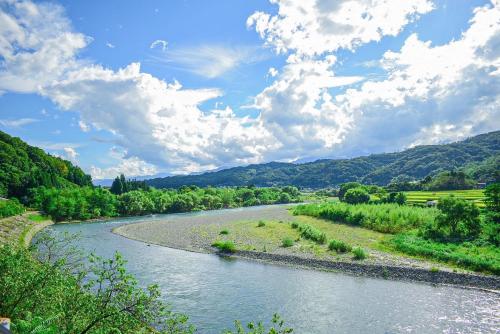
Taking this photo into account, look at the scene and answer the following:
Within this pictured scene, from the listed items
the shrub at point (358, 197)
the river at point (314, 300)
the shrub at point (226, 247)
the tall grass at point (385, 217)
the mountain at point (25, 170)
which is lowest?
the river at point (314, 300)

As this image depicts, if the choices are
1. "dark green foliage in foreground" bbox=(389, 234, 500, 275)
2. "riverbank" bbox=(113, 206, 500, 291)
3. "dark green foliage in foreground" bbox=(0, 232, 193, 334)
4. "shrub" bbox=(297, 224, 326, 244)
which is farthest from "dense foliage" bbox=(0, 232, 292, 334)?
"shrub" bbox=(297, 224, 326, 244)

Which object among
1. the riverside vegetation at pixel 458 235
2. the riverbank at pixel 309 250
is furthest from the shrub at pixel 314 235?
the riverside vegetation at pixel 458 235

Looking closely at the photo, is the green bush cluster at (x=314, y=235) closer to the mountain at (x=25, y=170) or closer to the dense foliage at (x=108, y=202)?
the dense foliage at (x=108, y=202)

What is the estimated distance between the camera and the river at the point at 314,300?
28766 mm

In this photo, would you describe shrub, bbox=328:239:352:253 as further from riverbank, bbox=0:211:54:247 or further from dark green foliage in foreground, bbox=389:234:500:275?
riverbank, bbox=0:211:54:247

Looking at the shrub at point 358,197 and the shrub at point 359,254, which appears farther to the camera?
the shrub at point 358,197

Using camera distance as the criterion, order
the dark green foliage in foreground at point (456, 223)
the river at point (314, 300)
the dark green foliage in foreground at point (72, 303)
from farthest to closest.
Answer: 1. the dark green foliage in foreground at point (456, 223)
2. the river at point (314, 300)
3. the dark green foliage in foreground at point (72, 303)

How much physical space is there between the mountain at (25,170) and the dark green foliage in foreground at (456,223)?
362 ft

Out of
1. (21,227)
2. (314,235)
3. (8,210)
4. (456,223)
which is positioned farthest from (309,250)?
(8,210)

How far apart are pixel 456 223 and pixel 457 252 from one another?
1018cm

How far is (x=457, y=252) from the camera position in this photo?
155 ft

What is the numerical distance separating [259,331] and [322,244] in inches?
2012

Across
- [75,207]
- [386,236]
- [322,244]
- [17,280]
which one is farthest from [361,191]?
[17,280]

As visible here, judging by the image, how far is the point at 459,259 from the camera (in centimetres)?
4441
